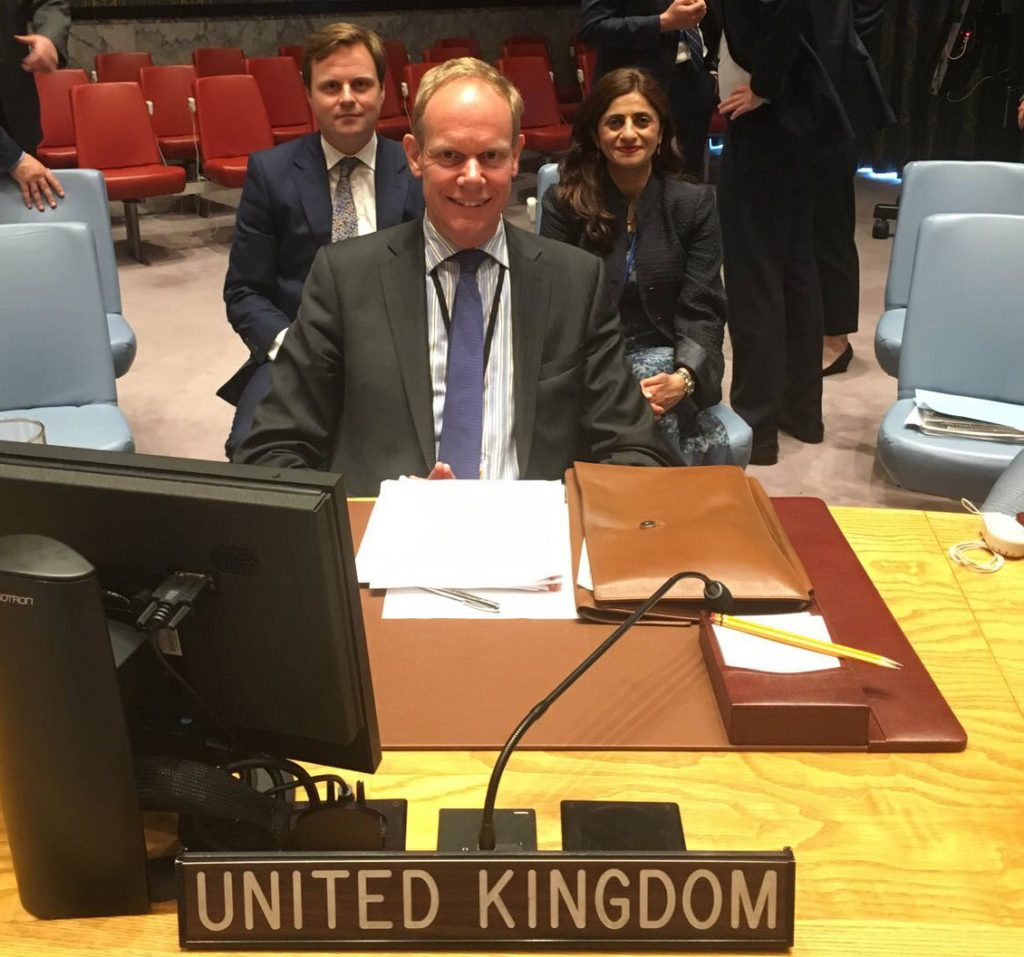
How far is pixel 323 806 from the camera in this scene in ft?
3.56

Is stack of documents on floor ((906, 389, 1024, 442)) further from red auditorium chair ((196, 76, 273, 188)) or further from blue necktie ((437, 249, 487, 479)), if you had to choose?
red auditorium chair ((196, 76, 273, 188))

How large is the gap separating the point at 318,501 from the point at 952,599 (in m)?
0.94

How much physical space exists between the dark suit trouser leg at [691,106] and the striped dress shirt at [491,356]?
2.39m

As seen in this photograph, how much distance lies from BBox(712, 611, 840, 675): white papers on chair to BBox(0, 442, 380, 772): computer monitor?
43cm

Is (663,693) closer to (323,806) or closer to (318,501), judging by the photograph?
(323,806)

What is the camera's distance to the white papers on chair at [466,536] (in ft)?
5.02

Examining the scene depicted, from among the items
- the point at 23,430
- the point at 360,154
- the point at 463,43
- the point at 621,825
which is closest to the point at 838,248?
the point at 360,154

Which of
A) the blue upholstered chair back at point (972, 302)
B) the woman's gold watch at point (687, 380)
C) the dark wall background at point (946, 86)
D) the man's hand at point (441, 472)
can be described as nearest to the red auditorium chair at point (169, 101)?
the dark wall background at point (946, 86)

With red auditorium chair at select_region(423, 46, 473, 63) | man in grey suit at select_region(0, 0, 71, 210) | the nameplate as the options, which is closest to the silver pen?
the nameplate

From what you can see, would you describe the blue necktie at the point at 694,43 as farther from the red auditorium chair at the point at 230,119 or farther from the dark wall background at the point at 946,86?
the dark wall background at the point at 946,86

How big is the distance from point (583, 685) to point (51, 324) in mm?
2025

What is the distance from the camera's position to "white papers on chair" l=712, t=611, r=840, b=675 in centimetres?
131

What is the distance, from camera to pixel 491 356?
7.12ft

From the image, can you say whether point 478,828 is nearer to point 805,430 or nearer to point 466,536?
point 466,536
